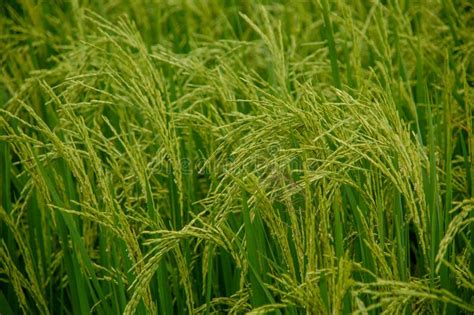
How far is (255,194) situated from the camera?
1583mm

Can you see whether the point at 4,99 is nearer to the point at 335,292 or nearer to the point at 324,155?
the point at 324,155

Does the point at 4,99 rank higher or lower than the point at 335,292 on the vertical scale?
higher

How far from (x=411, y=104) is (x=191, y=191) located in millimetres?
756

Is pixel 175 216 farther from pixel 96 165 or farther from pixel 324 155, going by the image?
pixel 324 155

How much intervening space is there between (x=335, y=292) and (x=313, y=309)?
7cm

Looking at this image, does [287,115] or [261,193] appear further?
[287,115]

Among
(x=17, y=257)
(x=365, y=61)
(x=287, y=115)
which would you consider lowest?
(x=17, y=257)

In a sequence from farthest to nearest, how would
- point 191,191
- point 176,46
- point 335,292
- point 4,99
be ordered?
point 4,99, point 176,46, point 191,191, point 335,292

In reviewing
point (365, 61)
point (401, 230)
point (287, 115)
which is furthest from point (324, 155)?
point (365, 61)

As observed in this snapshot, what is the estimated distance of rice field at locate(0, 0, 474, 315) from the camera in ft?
5.21

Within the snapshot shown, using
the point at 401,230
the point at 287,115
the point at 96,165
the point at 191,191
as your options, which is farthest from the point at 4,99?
the point at 401,230

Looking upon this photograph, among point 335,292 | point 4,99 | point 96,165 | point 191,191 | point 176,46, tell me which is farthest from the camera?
point 4,99

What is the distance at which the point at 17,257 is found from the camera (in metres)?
2.28

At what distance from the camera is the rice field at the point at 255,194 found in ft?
5.21
